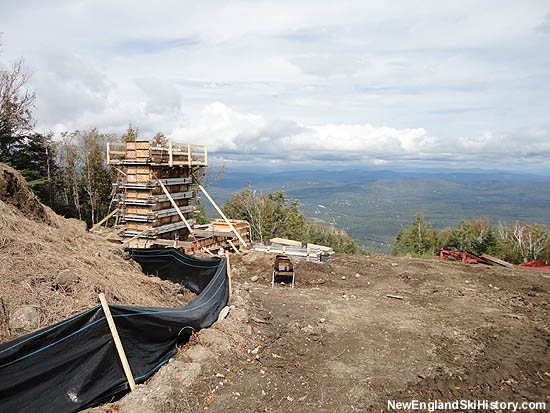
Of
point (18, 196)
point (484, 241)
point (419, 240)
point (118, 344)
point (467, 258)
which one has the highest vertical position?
point (18, 196)

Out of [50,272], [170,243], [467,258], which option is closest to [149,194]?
[170,243]

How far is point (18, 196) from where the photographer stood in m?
10.4

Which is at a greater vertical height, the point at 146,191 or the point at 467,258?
the point at 146,191

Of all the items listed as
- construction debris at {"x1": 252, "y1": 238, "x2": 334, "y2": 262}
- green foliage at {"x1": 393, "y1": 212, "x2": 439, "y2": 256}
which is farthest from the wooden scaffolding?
green foliage at {"x1": 393, "y1": 212, "x2": 439, "y2": 256}

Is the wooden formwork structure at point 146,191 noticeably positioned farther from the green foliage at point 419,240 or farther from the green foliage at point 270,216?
the green foliage at point 419,240

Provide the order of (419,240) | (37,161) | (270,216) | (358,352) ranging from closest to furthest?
(358,352)
(37,161)
(270,216)
(419,240)

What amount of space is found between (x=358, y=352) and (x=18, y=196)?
10.7 m

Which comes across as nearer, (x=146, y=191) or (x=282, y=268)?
(x=282, y=268)

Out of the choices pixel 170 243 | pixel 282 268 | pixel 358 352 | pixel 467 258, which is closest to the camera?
pixel 358 352

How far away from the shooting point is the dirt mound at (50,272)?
6340 mm

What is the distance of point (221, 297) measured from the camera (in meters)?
10.0

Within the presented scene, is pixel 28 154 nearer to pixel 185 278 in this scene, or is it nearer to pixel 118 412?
pixel 185 278

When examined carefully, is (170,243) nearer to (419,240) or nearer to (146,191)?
(146,191)

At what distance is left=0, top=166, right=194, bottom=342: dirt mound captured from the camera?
6.34 metres
